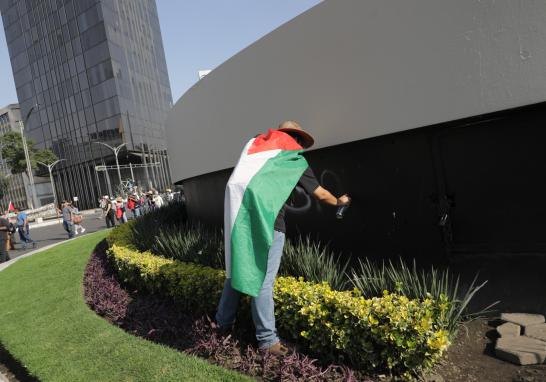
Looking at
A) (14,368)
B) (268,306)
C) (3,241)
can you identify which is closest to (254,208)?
(268,306)

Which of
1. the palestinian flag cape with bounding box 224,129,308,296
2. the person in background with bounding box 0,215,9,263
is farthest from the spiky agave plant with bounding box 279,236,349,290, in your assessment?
the person in background with bounding box 0,215,9,263

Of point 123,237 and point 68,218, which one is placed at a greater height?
point 123,237

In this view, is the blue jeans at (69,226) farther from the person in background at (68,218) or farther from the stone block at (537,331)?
the stone block at (537,331)

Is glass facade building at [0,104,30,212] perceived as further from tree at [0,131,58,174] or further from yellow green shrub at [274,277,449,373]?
yellow green shrub at [274,277,449,373]

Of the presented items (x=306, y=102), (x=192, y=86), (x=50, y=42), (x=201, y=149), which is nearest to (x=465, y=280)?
(x=306, y=102)

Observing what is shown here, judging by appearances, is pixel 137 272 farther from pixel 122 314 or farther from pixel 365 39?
pixel 365 39

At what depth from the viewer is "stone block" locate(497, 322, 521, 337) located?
9.60 ft

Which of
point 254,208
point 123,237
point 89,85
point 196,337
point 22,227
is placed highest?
point 89,85

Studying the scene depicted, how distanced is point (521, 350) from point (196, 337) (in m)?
2.40

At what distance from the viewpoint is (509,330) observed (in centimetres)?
297

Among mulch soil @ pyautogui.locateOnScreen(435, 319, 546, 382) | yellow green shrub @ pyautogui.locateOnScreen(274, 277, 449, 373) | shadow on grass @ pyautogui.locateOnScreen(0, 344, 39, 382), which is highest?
yellow green shrub @ pyautogui.locateOnScreen(274, 277, 449, 373)

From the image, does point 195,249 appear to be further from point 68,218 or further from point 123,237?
point 68,218

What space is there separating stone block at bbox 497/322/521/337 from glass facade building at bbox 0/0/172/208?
1846 inches

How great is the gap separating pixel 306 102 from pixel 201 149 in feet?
8.49
